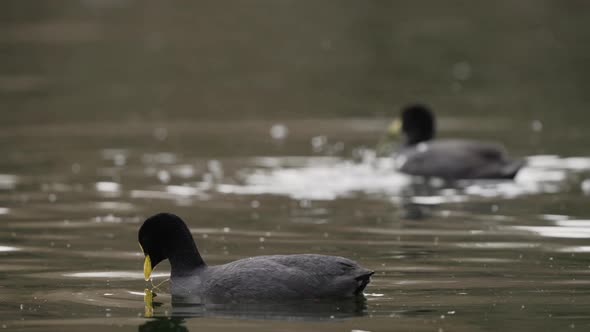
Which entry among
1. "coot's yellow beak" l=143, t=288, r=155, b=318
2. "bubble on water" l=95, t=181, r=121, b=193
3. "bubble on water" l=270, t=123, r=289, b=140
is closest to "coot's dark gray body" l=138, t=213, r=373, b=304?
"coot's yellow beak" l=143, t=288, r=155, b=318

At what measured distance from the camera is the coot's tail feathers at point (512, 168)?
1914cm

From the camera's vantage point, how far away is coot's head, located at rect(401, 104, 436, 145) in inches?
880

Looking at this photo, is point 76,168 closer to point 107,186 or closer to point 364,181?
point 107,186

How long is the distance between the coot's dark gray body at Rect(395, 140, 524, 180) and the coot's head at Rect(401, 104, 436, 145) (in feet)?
3.51

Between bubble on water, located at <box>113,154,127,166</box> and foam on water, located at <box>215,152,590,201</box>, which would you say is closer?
foam on water, located at <box>215,152,590,201</box>

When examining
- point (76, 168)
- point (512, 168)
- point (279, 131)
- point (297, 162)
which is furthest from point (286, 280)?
point (279, 131)

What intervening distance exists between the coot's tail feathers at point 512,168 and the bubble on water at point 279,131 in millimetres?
5414

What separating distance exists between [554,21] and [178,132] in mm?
19231

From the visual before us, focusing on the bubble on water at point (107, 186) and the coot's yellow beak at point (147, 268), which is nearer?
the coot's yellow beak at point (147, 268)

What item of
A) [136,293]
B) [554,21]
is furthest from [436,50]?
[136,293]

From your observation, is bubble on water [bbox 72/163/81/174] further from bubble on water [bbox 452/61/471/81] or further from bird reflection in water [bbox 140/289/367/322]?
bubble on water [bbox 452/61/471/81]

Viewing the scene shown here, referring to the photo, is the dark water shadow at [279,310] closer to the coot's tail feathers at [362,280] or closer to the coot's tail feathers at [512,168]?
the coot's tail feathers at [362,280]

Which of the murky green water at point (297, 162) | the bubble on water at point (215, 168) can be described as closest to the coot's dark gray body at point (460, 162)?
the murky green water at point (297, 162)

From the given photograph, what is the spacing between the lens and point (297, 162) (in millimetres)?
20844
